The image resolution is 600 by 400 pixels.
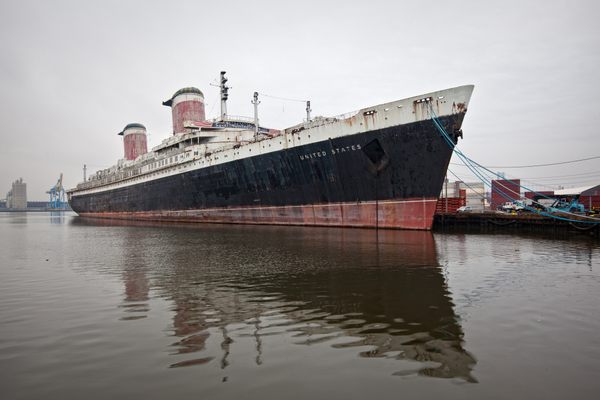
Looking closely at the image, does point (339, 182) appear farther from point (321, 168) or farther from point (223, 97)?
point (223, 97)

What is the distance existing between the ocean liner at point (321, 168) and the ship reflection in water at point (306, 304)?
797 centimetres

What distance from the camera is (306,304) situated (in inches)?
299

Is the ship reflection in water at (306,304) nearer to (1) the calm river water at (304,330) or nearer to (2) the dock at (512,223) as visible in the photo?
(1) the calm river water at (304,330)

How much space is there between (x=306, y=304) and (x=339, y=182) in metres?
16.7

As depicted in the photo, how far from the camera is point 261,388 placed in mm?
4176

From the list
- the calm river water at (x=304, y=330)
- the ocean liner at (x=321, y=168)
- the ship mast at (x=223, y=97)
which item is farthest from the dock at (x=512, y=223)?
the ship mast at (x=223, y=97)

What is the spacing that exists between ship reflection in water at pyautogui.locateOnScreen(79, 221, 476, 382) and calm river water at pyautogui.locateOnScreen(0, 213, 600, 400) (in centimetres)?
4

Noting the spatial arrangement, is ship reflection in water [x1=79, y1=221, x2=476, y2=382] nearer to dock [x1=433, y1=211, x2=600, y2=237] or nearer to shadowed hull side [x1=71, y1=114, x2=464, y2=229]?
shadowed hull side [x1=71, y1=114, x2=464, y2=229]

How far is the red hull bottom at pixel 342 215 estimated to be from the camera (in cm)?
2200

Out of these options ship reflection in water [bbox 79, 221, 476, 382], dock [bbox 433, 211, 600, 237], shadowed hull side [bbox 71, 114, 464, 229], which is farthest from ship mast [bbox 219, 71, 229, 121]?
ship reflection in water [bbox 79, 221, 476, 382]

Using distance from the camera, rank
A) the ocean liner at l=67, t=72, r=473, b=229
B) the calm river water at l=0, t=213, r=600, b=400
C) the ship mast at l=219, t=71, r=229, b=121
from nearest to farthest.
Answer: the calm river water at l=0, t=213, r=600, b=400 < the ocean liner at l=67, t=72, r=473, b=229 < the ship mast at l=219, t=71, r=229, b=121

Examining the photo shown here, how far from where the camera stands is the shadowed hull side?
21.0 metres

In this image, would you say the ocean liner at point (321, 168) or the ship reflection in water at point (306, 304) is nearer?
the ship reflection in water at point (306, 304)

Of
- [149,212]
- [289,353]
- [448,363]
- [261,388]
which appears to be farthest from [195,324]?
[149,212]
